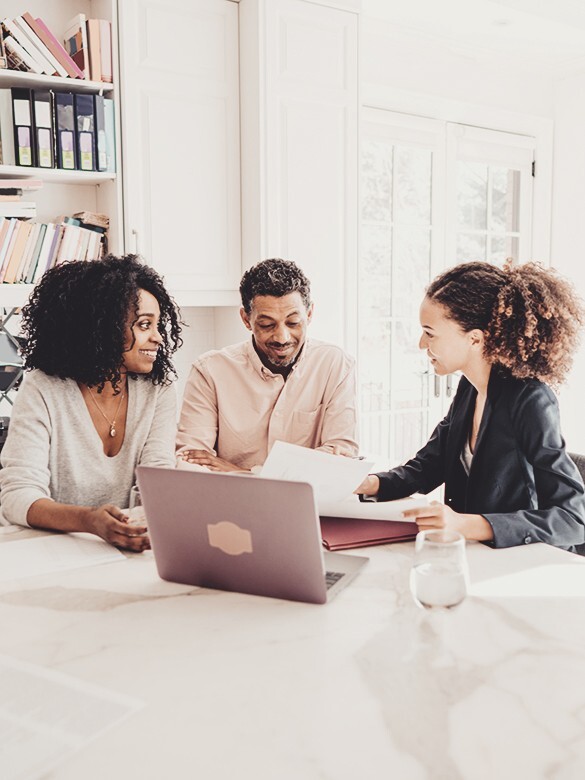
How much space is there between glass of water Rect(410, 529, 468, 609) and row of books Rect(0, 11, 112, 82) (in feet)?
7.90

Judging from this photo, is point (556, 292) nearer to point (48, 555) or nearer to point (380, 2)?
point (48, 555)

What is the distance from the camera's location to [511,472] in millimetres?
1618

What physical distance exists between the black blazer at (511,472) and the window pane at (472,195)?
263cm

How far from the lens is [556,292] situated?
1.71m

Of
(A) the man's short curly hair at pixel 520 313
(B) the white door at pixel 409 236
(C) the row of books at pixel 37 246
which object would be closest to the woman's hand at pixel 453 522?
(A) the man's short curly hair at pixel 520 313

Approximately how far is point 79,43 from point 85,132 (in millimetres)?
328

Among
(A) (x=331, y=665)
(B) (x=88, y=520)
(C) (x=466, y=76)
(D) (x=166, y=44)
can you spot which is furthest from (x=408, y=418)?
(A) (x=331, y=665)

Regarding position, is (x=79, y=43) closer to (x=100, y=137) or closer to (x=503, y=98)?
(x=100, y=137)

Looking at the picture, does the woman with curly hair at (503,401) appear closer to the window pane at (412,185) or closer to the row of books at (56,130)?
the row of books at (56,130)

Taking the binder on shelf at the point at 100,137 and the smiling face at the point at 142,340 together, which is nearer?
the smiling face at the point at 142,340

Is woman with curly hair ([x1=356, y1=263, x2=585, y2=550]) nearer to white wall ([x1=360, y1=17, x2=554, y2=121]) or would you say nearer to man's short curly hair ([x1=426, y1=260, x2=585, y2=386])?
man's short curly hair ([x1=426, y1=260, x2=585, y2=386])

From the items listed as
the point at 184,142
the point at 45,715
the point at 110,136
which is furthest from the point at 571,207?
the point at 45,715

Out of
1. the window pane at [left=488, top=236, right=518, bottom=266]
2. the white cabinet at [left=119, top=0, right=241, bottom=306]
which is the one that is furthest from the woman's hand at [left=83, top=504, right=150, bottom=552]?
the window pane at [left=488, top=236, right=518, bottom=266]

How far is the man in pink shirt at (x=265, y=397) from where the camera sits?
226cm
